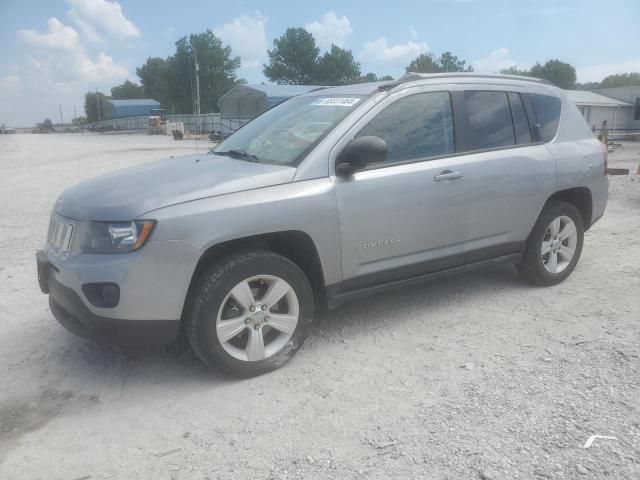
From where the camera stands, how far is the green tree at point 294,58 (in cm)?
8550

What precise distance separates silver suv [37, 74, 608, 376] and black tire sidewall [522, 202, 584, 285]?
16 mm

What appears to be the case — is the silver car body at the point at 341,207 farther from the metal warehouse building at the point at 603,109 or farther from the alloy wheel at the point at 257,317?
the metal warehouse building at the point at 603,109

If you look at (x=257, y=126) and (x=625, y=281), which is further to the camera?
(x=625, y=281)

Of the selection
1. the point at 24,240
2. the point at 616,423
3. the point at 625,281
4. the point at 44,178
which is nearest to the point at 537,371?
the point at 616,423

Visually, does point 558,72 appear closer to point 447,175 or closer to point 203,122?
point 203,122

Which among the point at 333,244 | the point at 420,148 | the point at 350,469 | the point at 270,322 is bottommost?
the point at 350,469

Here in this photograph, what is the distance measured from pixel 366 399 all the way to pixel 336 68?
85.0 m

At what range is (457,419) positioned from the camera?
287cm

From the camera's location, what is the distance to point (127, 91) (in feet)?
419

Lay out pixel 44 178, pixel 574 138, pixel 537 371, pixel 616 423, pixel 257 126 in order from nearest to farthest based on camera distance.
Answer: pixel 616 423 → pixel 537 371 → pixel 257 126 → pixel 574 138 → pixel 44 178

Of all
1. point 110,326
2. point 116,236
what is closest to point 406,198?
point 116,236

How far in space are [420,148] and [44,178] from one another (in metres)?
12.4

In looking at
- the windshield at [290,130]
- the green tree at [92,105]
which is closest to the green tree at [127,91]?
the green tree at [92,105]

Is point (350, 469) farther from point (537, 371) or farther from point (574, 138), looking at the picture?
point (574, 138)
